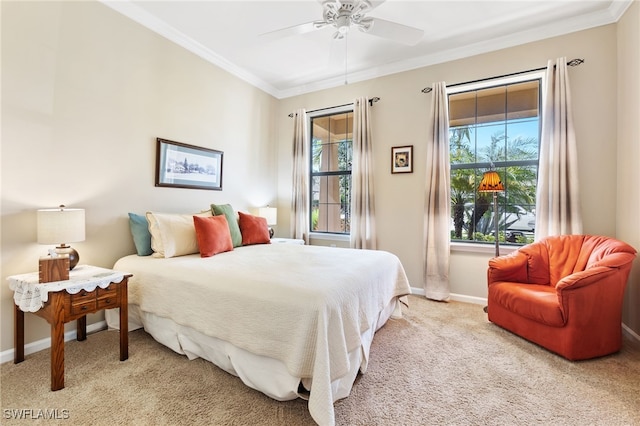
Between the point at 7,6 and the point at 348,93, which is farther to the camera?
the point at 348,93

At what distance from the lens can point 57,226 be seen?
2.05 metres

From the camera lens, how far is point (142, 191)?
9.79 feet

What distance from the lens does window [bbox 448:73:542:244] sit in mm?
3363

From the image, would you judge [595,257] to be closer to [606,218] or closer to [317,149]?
[606,218]

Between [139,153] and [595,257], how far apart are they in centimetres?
446

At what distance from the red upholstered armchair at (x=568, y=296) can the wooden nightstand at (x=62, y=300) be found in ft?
10.7

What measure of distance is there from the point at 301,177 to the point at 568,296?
3564mm

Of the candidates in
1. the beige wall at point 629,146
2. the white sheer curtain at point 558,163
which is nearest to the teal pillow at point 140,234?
the white sheer curtain at point 558,163

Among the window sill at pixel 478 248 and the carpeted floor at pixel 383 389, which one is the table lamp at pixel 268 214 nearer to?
the carpeted floor at pixel 383 389

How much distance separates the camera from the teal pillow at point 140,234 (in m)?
2.70

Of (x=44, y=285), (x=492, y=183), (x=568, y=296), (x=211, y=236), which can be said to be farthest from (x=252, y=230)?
(x=568, y=296)

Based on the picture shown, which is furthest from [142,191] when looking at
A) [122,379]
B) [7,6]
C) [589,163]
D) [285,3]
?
[589,163]

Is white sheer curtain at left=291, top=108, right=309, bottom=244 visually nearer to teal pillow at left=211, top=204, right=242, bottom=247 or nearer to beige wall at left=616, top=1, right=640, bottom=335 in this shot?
teal pillow at left=211, top=204, right=242, bottom=247

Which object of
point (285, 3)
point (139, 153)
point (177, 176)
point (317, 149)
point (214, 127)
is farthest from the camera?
point (317, 149)
